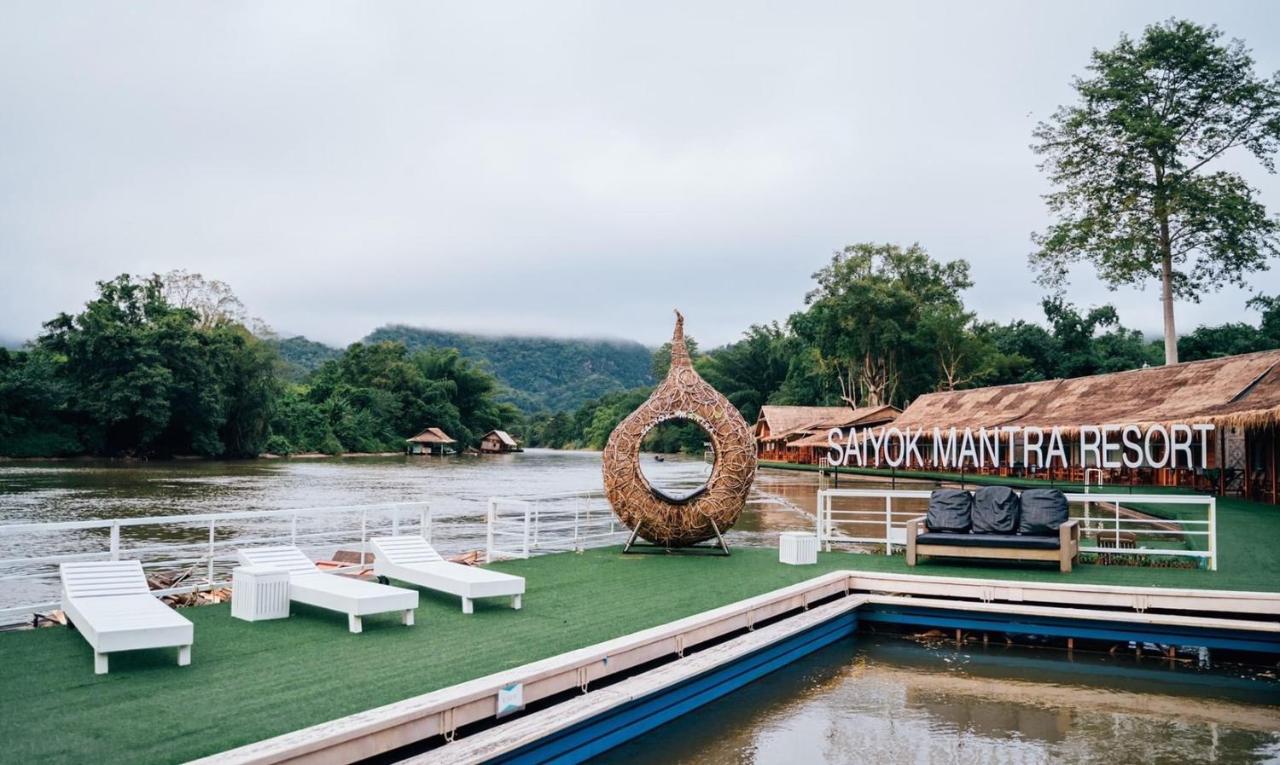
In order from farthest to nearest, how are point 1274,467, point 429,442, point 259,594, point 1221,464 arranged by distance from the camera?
1. point 429,442
2. point 1221,464
3. point 1274,467
4. point 259,594

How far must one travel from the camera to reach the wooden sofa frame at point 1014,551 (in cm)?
861

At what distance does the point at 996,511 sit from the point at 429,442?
6430 cm

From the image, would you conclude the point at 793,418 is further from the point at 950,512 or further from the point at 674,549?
the point at 950,512

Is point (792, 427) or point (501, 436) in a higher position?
point (792, 427)

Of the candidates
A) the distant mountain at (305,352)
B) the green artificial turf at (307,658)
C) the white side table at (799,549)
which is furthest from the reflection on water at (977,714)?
the distant mountain at (305,352)

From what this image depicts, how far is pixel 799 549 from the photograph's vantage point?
930 cm

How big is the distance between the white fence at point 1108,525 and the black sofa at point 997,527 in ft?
1.22

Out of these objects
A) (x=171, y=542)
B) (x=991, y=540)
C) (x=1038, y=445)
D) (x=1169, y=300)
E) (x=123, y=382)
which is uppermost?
(x=1169, y=300)

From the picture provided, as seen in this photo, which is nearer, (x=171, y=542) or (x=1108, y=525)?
(x=171, y=542)

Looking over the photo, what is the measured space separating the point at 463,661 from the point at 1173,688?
223 inches

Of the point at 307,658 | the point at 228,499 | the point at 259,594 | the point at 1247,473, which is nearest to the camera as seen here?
the point at 307,658

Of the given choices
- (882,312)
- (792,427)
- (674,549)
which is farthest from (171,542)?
(882,312)

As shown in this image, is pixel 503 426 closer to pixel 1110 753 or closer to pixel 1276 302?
pixel 1276 302

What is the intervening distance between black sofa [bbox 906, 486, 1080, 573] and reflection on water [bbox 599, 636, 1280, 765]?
1264 millimetres
